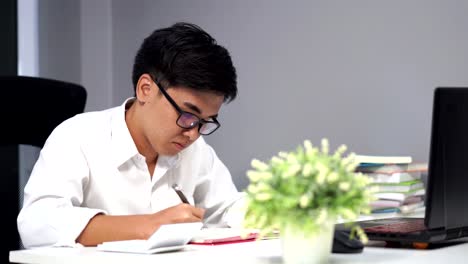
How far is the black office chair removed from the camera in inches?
89.7

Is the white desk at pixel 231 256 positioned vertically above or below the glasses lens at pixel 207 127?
below

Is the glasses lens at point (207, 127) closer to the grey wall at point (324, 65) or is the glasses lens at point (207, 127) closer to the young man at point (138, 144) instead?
the young man at point (138, 144)

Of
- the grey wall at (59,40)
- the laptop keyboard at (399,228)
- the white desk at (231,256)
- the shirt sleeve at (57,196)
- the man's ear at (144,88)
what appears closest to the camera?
the white desk at (231,256)

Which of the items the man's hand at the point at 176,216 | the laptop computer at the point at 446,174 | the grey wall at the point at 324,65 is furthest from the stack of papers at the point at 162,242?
the grey wall at the point at 324,65

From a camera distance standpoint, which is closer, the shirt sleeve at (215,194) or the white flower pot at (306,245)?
the white flower pot at (306,245)

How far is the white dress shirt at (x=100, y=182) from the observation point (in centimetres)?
200

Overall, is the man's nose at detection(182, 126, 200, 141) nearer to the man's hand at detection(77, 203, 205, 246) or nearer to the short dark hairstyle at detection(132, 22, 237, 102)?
the short dark hairstyle at detection(132, 22, 237, 102)

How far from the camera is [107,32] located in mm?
3771

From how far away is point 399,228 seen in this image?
186cm

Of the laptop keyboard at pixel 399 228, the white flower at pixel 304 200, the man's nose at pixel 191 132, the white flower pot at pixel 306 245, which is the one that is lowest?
the laptop keyboard at pixel 399 228

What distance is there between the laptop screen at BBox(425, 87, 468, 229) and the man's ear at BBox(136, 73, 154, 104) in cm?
90

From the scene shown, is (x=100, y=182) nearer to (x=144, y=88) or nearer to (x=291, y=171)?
(x=144, y=88)

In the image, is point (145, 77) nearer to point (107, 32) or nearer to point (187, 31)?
point (187, 31)

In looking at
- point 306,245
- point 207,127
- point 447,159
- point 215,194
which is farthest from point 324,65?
point 306,245
